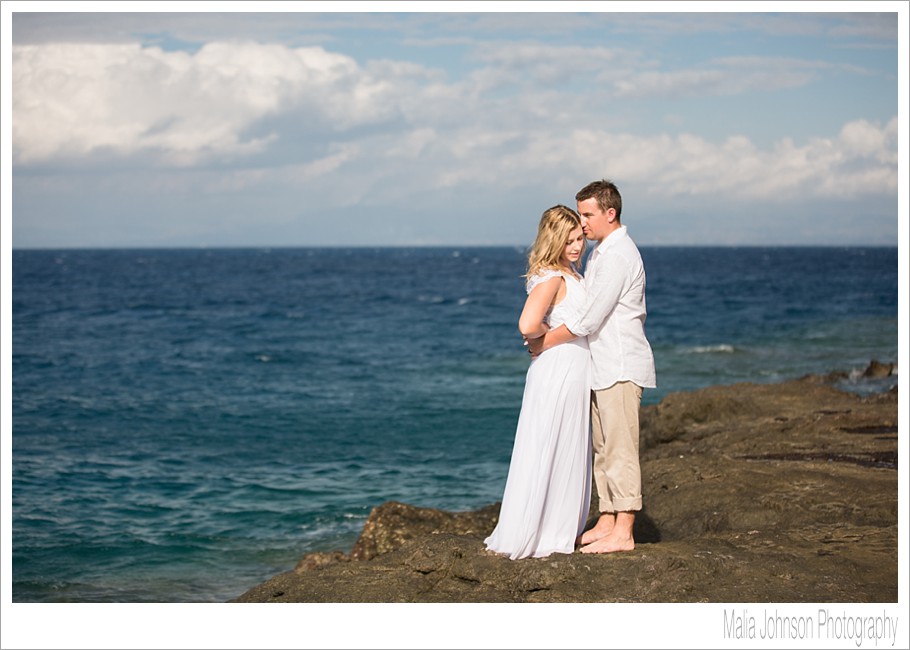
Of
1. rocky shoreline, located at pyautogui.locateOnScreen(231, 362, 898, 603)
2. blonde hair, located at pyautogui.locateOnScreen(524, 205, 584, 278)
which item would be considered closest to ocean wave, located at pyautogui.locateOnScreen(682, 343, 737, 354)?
rocky shoreline, located at pyautogui.locateOnScreen(231, 362, 898, 603)

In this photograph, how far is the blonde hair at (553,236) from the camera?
6566 mm

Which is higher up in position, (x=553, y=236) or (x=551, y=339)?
(x=553, y=236)

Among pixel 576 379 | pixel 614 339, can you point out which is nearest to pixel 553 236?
pixel 614 339

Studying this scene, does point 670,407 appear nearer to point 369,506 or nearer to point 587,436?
point 369,506

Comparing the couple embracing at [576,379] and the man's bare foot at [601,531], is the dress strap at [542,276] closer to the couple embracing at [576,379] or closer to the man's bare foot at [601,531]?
the couple embracing at [576,379]

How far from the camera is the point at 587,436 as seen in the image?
22.4 feet

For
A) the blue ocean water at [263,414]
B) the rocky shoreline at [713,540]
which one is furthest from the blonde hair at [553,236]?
the blue ocean water at [263,414]

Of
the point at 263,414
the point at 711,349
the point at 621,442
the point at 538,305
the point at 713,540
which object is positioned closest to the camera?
the point at 538,305

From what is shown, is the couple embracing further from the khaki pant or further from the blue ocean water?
the blue ocean water

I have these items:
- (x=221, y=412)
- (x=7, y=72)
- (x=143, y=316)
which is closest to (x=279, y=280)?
(x=143, y=316)

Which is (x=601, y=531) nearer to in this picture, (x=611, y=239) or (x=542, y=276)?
(x=542, y=276)

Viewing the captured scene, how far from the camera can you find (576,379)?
6.67 m

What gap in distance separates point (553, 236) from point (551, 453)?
152cm

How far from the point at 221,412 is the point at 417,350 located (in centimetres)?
1276
